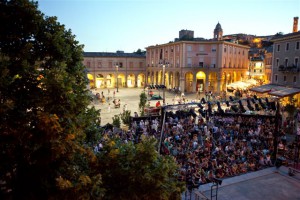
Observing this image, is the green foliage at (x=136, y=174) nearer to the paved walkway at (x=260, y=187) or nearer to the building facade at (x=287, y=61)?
the paved walkway at (x=260, y=187)

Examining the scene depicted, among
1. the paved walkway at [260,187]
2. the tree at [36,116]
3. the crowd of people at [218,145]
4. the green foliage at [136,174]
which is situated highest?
the tree at [36,116]

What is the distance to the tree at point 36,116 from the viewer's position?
14.8ft

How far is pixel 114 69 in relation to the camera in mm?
64000

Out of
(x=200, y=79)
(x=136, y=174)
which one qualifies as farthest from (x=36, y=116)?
(x=200, y=79)

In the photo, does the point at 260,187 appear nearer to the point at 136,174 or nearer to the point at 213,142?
the point at 213,142

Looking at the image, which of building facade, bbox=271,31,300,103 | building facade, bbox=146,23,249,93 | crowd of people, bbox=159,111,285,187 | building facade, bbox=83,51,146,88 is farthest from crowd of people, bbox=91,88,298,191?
building facade, bbox=83,51,146,88

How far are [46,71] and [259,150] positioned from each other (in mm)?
15230

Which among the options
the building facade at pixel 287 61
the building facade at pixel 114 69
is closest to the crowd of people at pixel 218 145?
the building facade at pixel 287 61

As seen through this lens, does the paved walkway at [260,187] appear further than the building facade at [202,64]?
No

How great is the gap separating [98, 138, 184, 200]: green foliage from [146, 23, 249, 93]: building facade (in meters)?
42.7

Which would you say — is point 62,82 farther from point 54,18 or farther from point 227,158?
point 227,158

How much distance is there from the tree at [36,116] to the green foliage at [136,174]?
803 mm

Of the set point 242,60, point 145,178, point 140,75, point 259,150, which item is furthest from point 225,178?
point 140,75

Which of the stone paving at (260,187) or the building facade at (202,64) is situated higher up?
the building facade at (202,64)
